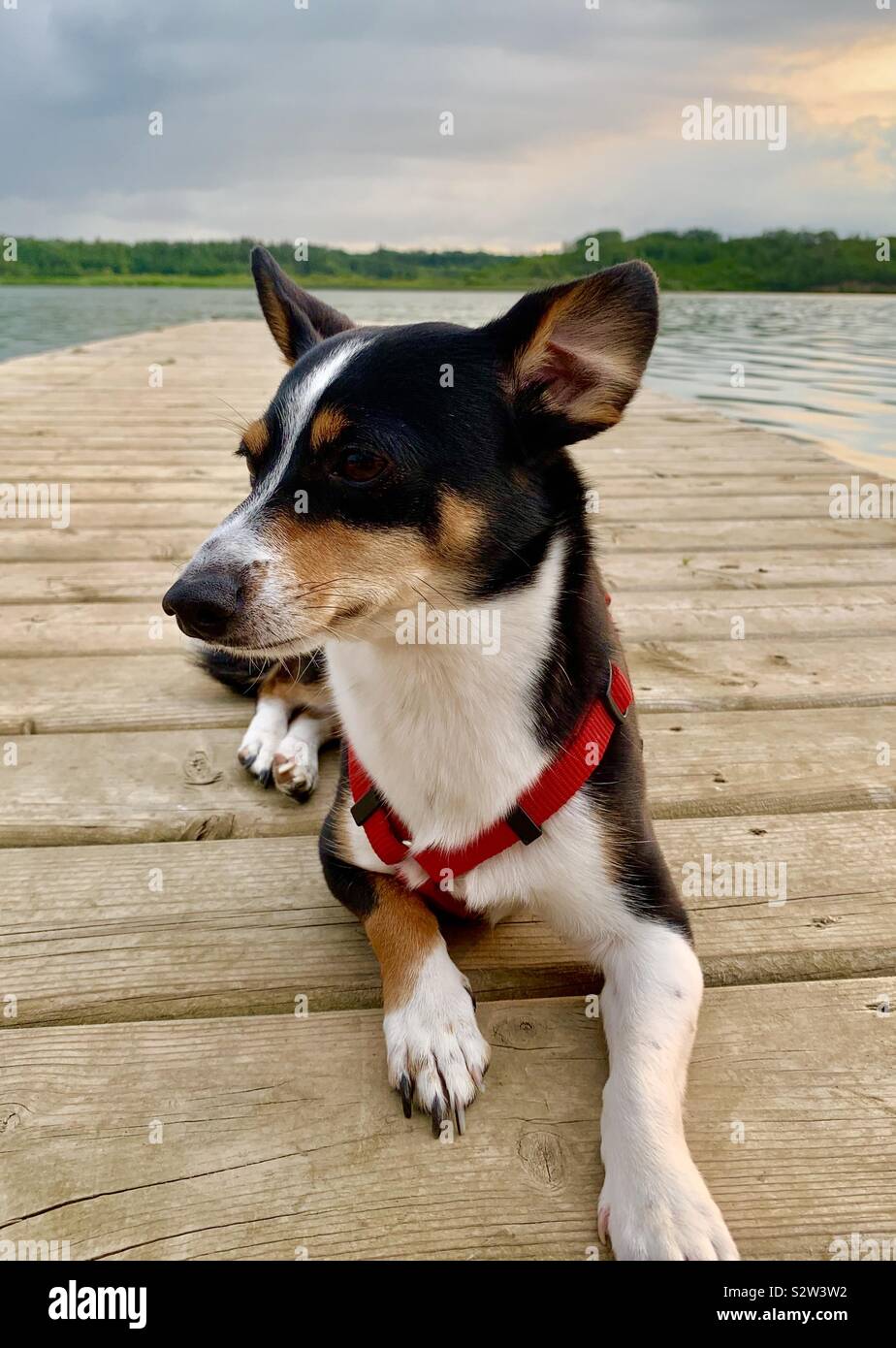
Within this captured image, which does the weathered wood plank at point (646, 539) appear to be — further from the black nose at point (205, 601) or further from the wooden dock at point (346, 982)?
the black nose at point (205, 601)

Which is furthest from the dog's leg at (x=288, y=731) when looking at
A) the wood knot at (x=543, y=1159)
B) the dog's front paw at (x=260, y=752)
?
the wood knot at (x=543, y=1159)

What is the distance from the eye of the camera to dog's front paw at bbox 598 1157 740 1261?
1285 millimetres

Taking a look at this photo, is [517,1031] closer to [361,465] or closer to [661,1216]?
[661,1216]

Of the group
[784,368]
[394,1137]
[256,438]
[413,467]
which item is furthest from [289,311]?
[784,368]

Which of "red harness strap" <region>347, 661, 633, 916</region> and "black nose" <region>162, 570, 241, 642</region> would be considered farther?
"red harness strap" <region>347, 661, 633, 916</region>

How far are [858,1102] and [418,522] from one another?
1201mm

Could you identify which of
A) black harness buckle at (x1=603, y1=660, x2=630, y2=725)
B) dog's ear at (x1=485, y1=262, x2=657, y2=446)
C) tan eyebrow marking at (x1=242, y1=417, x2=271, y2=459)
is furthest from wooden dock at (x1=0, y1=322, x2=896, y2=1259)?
dog's ear at (x1=485, y1=262, x2=657, y2=446)

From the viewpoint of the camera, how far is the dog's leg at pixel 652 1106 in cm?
130

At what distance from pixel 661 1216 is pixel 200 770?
1.60 meters

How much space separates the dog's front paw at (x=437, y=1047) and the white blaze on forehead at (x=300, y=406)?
92 centimetres

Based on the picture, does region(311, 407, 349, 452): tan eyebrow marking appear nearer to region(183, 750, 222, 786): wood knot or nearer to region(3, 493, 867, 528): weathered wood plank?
region(183, 750, 222, 786): wood knot

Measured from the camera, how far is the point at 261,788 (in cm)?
245

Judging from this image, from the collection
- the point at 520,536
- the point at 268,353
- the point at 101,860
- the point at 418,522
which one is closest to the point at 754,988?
the point at 520,536

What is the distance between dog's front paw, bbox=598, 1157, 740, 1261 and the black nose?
1.04 meters
